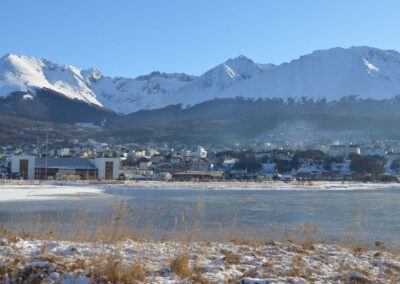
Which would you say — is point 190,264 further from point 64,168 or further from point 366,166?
point 366,166

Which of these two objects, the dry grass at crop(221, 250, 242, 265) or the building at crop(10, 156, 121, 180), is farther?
the building at crop(10, 156, 121, 180)

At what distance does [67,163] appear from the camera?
314ft

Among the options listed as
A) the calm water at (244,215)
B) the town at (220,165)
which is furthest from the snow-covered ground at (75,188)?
the town at (220,165)

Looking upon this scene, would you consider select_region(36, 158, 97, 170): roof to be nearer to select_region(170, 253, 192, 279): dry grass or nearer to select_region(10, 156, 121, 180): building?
select_region(10, 156, 121, 180): building

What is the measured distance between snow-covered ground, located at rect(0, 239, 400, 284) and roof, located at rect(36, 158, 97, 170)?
8732 cm

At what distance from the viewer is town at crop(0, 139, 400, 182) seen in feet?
306

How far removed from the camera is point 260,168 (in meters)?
140

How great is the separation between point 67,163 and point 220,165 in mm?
57268

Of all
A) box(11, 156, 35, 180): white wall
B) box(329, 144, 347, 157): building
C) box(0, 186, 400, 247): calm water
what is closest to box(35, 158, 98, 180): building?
box(11, 156, 35, 180): white wall

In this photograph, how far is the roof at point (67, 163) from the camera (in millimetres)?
92750

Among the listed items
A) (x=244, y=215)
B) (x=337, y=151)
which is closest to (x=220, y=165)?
(x=337, y=151)

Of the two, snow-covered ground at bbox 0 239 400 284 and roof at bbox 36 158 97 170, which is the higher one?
roof at bbox 36 158 97 170

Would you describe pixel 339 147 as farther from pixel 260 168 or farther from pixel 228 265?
pixel 228 265

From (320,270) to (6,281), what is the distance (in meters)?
3.19
